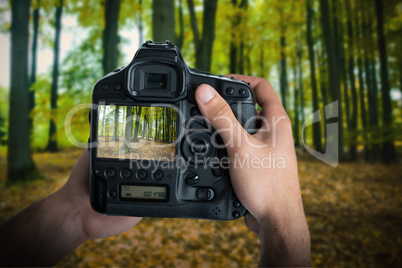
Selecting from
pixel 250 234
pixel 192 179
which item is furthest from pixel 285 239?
pixel 250 234

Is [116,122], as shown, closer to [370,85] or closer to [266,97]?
[266,97]

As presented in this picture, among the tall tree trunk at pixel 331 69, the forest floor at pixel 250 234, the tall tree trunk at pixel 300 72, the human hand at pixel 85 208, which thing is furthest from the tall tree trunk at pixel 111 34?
the tall tree trunk at pixel 300 72

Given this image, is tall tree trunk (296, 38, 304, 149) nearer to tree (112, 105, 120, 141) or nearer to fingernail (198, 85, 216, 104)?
fingernail (198, 85, 216, 104)

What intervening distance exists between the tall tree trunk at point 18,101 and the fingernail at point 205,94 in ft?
10.1

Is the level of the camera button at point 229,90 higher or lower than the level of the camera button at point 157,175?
higher

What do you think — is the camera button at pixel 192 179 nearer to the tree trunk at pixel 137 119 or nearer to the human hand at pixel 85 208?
the tree trunk at pixel 137 119

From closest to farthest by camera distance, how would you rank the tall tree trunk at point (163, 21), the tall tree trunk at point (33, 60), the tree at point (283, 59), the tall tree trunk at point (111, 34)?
the tall tree trunk at point (163, 21)
the tall tree trunk at point (111, 34)
the tall tree trunk at point (33, 60)
the tree at point (283, 59)

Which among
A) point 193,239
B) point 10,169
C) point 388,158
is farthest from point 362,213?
point 10,169

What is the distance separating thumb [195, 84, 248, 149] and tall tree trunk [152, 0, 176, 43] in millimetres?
1221

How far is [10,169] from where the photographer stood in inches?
120

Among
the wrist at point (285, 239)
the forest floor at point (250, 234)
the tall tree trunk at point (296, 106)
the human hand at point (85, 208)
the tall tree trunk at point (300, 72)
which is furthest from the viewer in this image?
the tall tree trunk at point (296, 106)

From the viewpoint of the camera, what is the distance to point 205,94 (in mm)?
693

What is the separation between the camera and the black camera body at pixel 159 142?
2.31 ft

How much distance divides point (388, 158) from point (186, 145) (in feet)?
12.9
